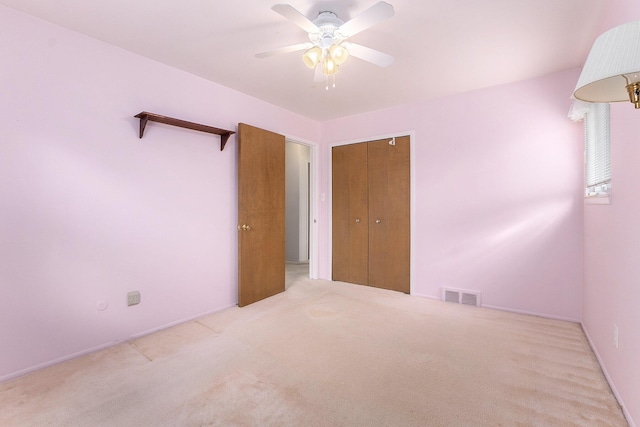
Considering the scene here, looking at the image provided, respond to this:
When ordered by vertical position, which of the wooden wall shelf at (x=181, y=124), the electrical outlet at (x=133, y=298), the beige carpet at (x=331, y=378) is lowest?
the beige carpet at (x=331, y=378)

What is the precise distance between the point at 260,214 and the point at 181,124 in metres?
1.30

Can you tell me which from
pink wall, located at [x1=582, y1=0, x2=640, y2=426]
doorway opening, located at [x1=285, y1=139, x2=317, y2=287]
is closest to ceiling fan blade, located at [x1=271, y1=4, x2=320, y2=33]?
pink wall, located at [x1=582, y1=0, x2=640, y2=426]

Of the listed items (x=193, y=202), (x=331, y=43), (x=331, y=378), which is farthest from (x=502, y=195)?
(x=193, y=202)

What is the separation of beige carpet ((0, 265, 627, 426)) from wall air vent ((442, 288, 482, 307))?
0.41 metres

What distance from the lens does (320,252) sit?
15.0 ft

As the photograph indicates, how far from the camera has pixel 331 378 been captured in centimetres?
193

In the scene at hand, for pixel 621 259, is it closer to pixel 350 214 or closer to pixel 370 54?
pixel 370 54

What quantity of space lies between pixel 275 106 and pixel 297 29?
1707 millimetres

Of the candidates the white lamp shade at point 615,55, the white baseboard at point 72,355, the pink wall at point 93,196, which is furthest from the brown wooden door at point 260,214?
the white lamp shade at point 615,55

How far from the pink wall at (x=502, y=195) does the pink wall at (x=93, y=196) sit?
8.34 feet

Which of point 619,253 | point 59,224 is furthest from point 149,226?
point 619,253

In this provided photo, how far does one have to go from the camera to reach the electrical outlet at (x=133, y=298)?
97.9 inches

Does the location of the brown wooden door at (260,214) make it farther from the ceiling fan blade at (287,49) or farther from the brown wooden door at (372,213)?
the ceiling fan blade at (287,49)

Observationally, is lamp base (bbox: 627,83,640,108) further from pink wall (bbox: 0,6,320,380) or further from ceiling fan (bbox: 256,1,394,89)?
pink wall (bbox: 0,6,320,380)
